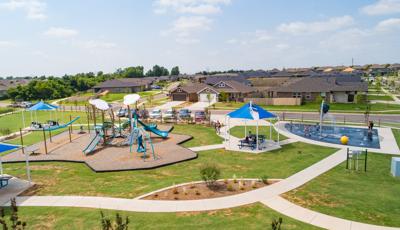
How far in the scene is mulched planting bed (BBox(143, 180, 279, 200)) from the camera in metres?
14.8

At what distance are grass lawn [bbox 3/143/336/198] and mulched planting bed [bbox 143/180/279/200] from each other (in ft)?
3.24

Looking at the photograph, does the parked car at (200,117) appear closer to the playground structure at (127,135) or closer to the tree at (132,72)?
the playground structure at (127,135)

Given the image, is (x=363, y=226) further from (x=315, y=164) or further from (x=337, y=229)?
(x=315, y=164)

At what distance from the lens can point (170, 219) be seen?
12.4 meters

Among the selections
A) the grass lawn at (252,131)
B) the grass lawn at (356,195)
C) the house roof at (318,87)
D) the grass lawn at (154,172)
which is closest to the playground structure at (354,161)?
the grass lawn at (356,195)

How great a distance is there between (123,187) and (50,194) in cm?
386

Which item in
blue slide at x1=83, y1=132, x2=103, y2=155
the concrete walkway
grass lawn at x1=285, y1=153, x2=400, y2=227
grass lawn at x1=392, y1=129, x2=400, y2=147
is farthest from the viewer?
grass lawn at x1=392, y1=129, x2=400, y2=147

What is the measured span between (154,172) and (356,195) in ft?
38.9

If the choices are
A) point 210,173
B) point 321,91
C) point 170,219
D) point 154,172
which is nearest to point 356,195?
point 210,173

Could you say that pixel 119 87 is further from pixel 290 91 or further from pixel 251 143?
pixel 251 143

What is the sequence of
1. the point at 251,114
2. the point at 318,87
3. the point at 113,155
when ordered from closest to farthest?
1. the point at 113,155
2. the point at 251,114
3. the point at 318,87

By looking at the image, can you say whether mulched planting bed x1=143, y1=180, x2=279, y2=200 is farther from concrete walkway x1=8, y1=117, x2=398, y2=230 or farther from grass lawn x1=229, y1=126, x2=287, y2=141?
grass lawn x1=229, y1=126, x2=287, y2=141

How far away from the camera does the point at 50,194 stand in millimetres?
15656

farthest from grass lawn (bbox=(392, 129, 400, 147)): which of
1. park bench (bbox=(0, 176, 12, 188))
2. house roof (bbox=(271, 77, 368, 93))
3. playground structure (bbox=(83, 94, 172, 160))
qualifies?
park bench (bbox=(0, 176, 12, 188))
